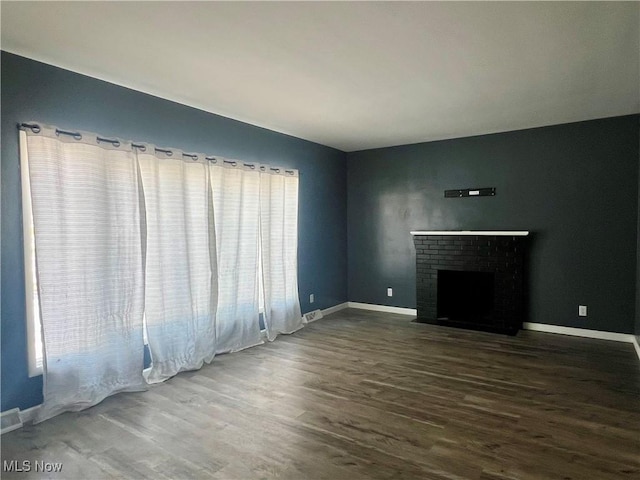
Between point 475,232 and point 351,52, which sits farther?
point 475,232

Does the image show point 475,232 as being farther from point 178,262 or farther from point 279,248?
point 178,262

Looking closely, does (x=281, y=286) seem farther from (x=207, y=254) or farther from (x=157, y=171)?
(x=157, y=171)

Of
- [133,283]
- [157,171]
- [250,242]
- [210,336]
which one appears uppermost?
[157,171]

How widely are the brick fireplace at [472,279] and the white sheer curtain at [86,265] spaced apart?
364 centimetres

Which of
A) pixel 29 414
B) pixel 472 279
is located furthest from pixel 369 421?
pixel 472 279

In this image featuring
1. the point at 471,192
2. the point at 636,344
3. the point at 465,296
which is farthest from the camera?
the point at 465,296

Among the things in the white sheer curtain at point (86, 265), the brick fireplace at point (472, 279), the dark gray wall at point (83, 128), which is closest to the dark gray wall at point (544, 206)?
the brick fireplace at point (472, 279)

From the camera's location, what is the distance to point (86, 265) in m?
2.82

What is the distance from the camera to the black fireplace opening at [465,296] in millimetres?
5039

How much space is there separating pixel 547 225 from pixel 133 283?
4642 mm

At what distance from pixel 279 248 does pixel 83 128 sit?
240 centimetres

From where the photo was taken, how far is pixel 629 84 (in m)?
3.17

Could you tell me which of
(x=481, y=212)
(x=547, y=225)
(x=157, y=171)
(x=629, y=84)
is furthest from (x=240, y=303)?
(x=629, y=84)

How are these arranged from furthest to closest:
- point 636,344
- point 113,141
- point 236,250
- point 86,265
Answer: point 236,250 → point 636,344 → point 113,141 → point 86,265
